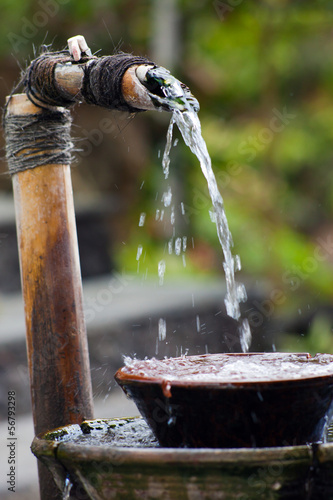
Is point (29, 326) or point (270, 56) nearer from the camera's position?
point (29, 326)

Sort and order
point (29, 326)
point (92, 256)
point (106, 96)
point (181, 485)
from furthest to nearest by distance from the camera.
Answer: point (92, 256)
point (29, 326)
point (106, 96)
point (181, 485)

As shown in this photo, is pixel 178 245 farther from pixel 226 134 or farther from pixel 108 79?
pixel 108 79

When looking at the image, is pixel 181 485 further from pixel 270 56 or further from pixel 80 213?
pixel 270 56

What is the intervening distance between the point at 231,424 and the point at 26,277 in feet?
2.38

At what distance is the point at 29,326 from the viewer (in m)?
1.70

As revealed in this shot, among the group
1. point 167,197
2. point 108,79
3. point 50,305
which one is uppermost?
point 108,79

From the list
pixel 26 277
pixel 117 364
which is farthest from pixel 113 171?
pixel 26 277

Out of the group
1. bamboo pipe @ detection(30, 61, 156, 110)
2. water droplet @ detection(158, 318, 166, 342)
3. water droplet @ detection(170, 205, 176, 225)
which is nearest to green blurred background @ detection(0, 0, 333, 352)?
A: water droplet @ detection(170, 205, 176, 225)

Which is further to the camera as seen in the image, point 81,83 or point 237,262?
point 237,262

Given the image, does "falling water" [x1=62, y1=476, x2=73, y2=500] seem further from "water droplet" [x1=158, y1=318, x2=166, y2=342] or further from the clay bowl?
"water droplet" [x1=158, y1=318, x2=166, y2=342]

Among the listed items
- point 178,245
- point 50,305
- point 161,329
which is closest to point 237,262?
point 178,245

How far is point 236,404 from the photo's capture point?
4.00ft

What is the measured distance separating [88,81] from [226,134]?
502cm

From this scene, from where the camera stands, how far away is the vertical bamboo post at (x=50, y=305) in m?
1.67
